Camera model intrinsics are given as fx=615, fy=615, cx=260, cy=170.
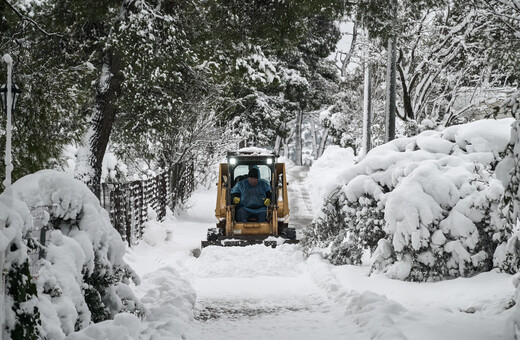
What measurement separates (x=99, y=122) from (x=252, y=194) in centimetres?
390

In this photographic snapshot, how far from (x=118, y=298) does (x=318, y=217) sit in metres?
5.51

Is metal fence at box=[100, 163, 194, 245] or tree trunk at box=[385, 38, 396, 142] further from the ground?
tree trunk at box=[385, 38, 396, 142]

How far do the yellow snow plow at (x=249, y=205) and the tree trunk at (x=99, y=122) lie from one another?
2895 millimetres

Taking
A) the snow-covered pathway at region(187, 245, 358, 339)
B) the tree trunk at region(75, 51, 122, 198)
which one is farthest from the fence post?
the tree trunk at region(75, 51, 122, 198)

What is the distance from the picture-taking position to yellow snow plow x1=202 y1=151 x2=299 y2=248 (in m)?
14.0

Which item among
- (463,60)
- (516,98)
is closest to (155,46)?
(516,98)

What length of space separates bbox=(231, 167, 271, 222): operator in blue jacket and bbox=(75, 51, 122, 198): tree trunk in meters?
3.18

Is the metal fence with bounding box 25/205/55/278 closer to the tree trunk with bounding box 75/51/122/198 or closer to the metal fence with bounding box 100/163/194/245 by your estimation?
the metal fence with bounding box 100/163/194/245

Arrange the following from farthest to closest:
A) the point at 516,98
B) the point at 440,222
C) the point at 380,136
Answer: the point at 380,136 → the point at 440,222 → the point at 516,98

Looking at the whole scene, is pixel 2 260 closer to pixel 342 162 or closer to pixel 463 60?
pixel 463 60

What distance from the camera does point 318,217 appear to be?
11.2 metres

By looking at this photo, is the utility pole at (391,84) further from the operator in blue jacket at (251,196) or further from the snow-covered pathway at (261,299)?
the snow-covered pathway at (261,299)

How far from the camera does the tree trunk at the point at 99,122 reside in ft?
42.7

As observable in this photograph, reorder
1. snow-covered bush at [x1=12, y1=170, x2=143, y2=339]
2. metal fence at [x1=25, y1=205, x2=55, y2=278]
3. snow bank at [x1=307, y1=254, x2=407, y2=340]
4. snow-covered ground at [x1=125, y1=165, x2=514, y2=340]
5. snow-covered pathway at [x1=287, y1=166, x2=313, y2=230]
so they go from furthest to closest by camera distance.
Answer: snow-covered pathway at [x1=287, y1=166, x2=313, y2=230] → snow-covered ground at [x1=125, y1=165, x2=514, y2=340] → snow bank at [x1=307, y1=254, x2=407, y2=340] → snow-covered bush at [x1=12, y1=170, x2=143, y2=339] → metal fence at [x1=25, y1=205, x2=55, y2=278]
